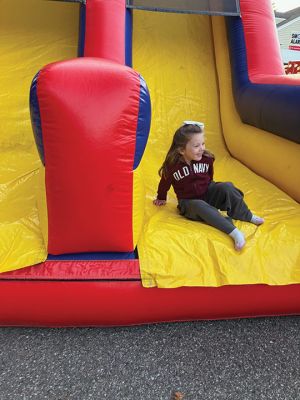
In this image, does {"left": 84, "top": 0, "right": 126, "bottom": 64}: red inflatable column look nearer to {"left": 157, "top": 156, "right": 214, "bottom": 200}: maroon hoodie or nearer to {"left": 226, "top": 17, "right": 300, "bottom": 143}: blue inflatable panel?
{"left": 226, "top": 17, "right": 300, "bottom": 143}: blue inflatable panel

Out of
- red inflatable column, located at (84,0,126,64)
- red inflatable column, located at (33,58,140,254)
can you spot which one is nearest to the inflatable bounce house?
red inflatable column, located at (33,58,140,254)

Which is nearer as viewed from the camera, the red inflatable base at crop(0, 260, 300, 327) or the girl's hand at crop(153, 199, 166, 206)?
the red inflatable base at crop(0, 260, 300, 327)

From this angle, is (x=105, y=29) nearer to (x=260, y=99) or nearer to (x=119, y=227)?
(x=260, y=99)

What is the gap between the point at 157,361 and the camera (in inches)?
52.3

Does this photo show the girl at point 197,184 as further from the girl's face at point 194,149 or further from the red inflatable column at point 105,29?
the red inflatable column at point 105,29

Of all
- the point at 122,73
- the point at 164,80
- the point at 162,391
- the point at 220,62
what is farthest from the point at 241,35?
the point at 162,391

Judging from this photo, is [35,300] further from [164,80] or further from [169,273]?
[164,80]

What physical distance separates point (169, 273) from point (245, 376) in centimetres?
43

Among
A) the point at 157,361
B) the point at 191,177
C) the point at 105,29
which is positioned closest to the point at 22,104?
the point at 105,29

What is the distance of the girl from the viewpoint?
1.63 metres

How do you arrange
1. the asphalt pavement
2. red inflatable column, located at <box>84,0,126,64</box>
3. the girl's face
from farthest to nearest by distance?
red inflatable column, located at <box>84,0,126,64</box>
the girl's face
the asphalt pavement

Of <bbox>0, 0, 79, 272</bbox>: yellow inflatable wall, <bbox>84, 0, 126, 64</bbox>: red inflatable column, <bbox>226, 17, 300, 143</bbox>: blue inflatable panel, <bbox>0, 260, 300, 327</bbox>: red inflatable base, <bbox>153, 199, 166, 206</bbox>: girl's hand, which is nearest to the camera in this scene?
<bbox>0, 260, 300, 327</bbox>: red inflatable base

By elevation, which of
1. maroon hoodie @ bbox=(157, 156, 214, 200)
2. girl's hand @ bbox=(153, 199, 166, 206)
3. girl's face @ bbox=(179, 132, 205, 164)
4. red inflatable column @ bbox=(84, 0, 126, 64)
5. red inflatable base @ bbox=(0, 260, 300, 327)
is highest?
red inflatable column @ bbox=(84, 0, 126, 64)

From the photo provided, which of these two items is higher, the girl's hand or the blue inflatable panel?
the blue inflatable panel
